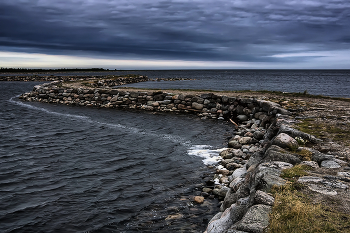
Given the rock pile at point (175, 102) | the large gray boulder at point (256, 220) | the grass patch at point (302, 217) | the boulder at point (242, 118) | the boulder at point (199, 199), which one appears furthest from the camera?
the boulder at point (242, 118)

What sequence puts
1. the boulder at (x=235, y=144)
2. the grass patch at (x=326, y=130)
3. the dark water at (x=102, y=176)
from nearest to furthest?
the dark water at (x=102, y=176) < the grass patch at (x=326, y=130) < the boulder at (x=235, y=144)

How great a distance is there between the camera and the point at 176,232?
6.15 m

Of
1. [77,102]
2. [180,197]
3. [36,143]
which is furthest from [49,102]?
[180,197]

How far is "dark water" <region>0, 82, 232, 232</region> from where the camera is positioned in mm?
6730

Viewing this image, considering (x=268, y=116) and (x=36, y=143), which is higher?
(x=268, y=116)

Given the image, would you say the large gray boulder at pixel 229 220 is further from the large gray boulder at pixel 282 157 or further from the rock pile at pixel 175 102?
the rock pile at pixel 175 102

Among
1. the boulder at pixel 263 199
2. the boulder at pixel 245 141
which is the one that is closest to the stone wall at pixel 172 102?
the boulder at pixel 245 141

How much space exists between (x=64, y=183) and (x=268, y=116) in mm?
12062

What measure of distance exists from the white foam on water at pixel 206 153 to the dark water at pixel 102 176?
0.30 ft

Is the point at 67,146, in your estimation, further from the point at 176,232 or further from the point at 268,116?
the point at 268,116

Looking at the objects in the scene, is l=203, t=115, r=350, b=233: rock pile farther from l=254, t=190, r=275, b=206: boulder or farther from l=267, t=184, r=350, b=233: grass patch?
l=267, t=184, r=350, b=233: grass patch

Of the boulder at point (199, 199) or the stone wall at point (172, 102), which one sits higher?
the stone wall at point (172, 102)

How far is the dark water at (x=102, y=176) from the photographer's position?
6.73 meters

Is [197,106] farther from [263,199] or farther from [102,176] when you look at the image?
[263,199]
